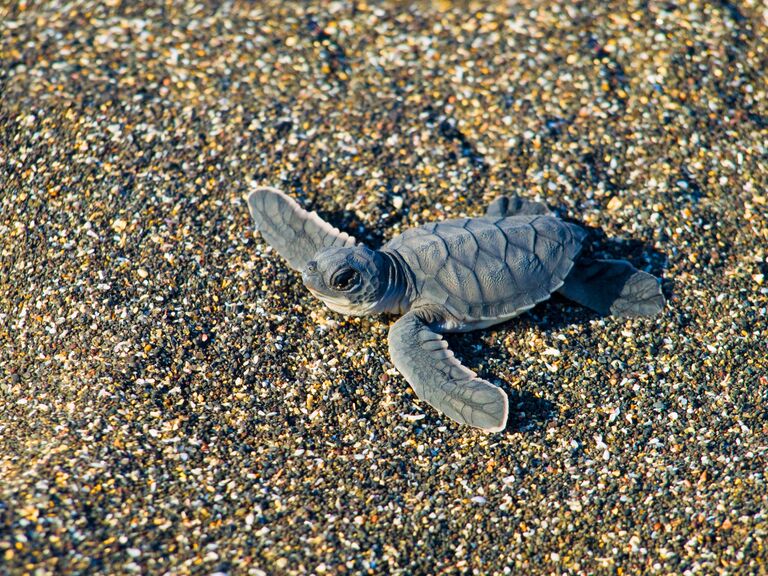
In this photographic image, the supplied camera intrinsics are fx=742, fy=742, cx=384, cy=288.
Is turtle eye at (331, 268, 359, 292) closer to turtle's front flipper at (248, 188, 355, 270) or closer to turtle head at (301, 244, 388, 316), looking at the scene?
turtle head at (301, 244, 388, 316)

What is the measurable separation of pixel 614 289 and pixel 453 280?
697 millimetres

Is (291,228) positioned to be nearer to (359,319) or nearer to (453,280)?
(359,319)

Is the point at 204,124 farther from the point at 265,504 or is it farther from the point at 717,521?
the point at 717,521

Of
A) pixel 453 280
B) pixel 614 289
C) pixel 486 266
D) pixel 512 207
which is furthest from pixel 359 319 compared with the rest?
pixel 614 289

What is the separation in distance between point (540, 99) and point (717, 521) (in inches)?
86.2

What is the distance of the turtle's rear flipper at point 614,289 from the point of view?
10.0 feet

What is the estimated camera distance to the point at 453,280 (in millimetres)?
2922

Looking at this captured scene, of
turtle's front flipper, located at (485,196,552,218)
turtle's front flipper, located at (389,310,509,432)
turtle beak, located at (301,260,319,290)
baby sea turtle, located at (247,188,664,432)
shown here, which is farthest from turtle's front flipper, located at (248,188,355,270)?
turtle's front flipper, located at (485,196,552,218)

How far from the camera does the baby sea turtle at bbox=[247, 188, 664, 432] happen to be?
9.04 feet

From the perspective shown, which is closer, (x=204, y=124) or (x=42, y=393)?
(x=42, y=393)

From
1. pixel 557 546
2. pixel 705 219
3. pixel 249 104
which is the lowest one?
pixel 557 546

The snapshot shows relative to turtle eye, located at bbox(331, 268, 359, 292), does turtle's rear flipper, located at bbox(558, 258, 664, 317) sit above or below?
below

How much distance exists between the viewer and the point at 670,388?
285cm

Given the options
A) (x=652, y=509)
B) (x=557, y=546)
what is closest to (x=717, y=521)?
(x=652, y=509)
